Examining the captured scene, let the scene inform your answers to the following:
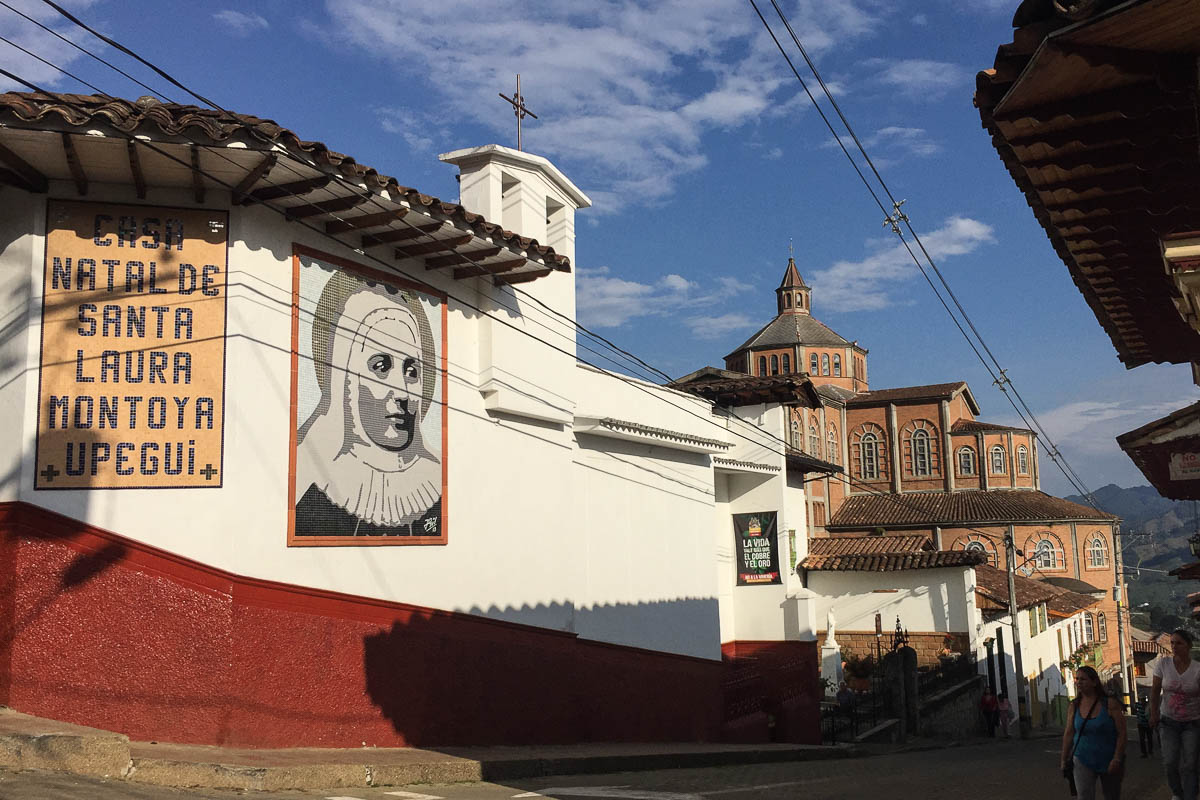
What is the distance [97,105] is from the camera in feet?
25.7

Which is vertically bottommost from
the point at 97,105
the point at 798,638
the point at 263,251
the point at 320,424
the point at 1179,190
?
the point at 798,638

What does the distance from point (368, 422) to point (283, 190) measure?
248 cm

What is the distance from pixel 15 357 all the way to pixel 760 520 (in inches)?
554

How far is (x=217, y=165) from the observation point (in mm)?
8539

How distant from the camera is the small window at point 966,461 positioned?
5303cm

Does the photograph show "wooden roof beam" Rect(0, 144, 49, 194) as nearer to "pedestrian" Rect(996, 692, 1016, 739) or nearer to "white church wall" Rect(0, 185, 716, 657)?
"white church wall" Rect(0, 185, 716, 657)

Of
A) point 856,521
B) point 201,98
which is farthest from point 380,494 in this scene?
point 856,521

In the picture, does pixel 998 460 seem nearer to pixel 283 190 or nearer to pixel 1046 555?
pixel 1046 555

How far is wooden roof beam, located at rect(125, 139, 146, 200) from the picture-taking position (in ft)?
26.3

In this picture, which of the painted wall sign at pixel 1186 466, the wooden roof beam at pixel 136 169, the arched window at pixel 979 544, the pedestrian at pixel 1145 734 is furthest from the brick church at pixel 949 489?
the wooden roof beam at pixel 136 169

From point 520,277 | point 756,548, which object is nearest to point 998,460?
point 756,548

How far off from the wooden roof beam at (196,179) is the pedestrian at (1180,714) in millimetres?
8528

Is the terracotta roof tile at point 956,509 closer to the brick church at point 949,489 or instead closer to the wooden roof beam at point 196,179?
the brick church at point 949,489

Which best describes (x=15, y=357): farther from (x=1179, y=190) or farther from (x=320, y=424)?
(x=1179, y=190)
